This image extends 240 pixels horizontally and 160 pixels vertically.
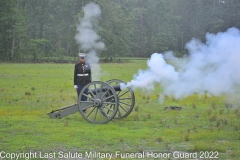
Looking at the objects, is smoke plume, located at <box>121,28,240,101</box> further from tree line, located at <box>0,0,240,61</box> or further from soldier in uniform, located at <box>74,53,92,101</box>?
tree line, located at <box>0,0,240,61</box>

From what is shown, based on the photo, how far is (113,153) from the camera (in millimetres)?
8742

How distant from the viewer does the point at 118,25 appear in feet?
178

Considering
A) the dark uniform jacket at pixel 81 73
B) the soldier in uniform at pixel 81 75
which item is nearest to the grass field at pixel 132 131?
the soldier in uniform at pixel 81 75

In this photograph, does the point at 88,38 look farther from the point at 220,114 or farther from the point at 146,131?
the point at 146,131

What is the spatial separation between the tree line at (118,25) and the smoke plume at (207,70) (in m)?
30.3

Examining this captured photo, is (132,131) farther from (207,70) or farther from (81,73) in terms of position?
(207,70)

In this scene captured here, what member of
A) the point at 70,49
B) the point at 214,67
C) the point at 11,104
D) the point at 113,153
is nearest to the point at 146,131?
the point at 113,153

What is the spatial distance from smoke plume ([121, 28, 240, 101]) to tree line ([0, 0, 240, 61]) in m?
30.3

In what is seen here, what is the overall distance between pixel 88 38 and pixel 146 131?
44.6 feet

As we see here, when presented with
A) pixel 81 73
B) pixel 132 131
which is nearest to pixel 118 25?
pixel 81 73

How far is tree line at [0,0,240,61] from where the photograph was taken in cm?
5281

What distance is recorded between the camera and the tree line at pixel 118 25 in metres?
52.8

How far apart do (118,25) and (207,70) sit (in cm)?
4182

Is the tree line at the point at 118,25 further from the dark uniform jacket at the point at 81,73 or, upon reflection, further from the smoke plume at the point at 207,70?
the smoke plume at the point at 207,70
